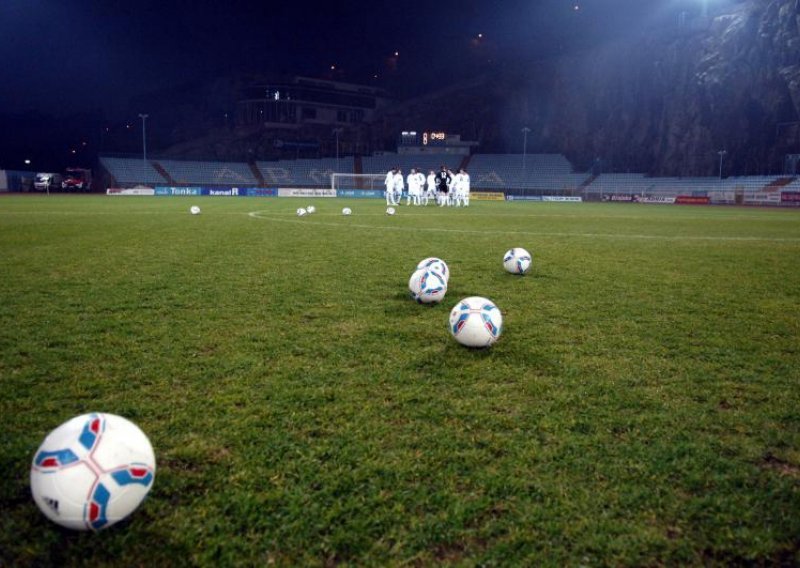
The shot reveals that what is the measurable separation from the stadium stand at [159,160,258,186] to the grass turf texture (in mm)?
58888

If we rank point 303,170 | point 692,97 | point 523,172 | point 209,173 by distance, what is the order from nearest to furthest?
point 692,97 < point 523,172 < point 209,173 < point 303,170

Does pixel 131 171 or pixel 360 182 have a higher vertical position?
pixel 131 171

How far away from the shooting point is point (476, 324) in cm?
415

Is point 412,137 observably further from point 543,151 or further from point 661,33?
point 661,33

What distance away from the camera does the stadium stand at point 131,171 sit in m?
58.9

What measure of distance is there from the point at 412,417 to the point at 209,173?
65.6 metres

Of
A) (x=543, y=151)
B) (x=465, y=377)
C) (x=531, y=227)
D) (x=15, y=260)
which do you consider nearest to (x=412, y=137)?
(x=543, y=151)

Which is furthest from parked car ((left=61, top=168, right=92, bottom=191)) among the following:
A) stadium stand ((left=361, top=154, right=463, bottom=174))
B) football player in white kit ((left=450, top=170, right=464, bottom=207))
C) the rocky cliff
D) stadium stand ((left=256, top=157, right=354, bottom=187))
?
the rocky cliff

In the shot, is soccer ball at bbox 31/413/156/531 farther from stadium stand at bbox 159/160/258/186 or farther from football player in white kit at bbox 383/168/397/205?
stadium stand at bbox 159/160/258/186

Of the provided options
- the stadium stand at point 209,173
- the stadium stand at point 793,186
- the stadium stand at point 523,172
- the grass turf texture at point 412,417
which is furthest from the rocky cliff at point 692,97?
the grass turf texture at point 412,417

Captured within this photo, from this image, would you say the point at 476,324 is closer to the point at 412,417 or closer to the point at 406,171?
the point at 412,417

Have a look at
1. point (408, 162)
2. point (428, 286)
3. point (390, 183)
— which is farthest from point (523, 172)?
point (428, 286)

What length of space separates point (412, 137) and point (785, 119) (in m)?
40.0

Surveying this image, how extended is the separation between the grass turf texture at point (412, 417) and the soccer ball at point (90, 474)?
4.1 inches
